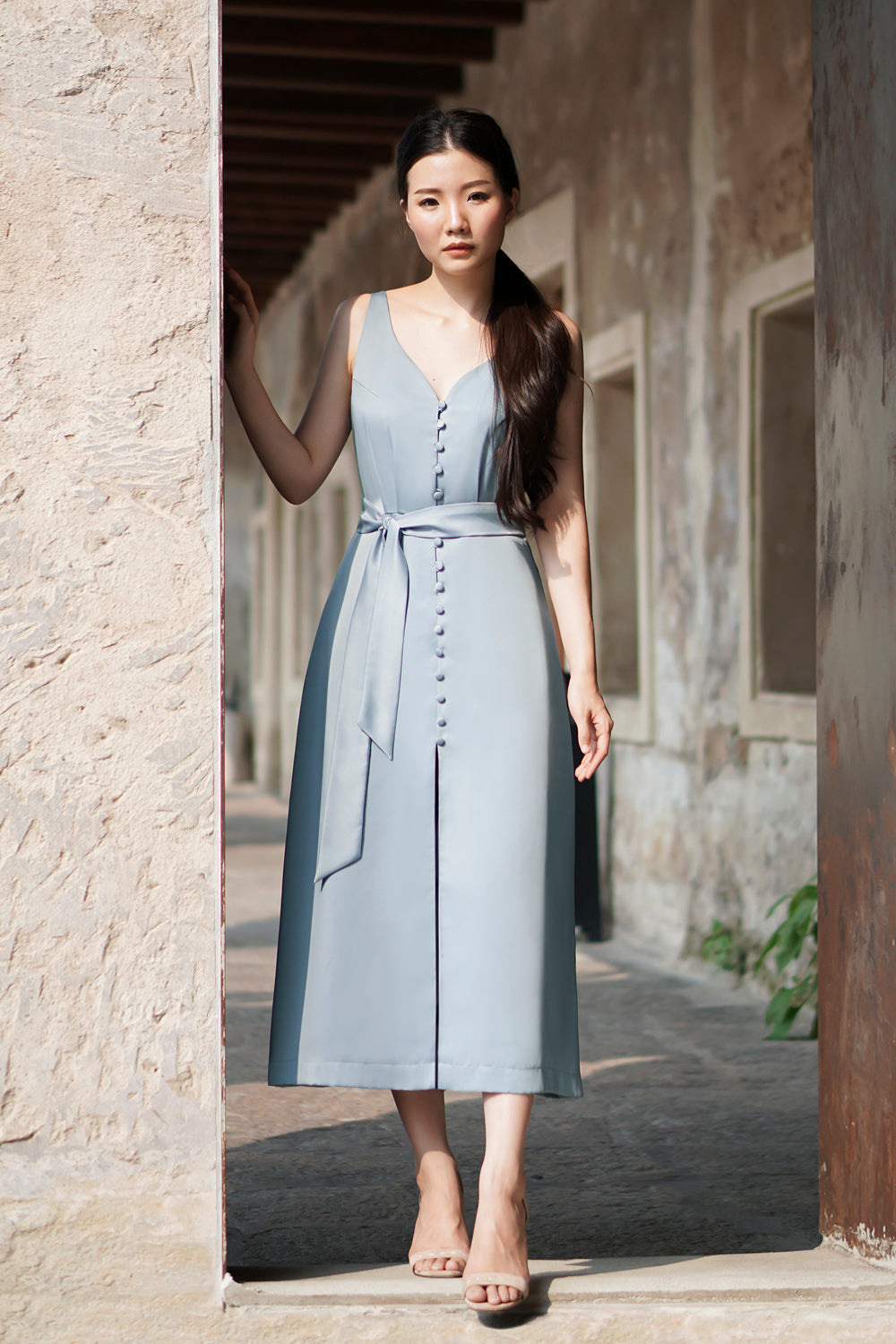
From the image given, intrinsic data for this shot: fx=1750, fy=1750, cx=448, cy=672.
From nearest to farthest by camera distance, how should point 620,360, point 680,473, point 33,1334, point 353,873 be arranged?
point 33,1334, point 353,873, point 680,473, point 620,360

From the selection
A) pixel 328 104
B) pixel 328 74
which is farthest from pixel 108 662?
pixel 328 104

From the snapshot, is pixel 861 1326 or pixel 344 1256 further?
pixel 344 1256

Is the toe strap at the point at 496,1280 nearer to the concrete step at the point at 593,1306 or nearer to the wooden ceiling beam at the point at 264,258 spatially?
the concrete step at the point at 593,1306

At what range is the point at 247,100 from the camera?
31.7 feet

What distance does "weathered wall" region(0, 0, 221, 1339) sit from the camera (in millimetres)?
2348

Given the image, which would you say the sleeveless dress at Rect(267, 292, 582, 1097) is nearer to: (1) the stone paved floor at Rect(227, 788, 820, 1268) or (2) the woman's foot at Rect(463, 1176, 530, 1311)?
(2) the woman's foot at Rect(463, 1176, 530, 1311)

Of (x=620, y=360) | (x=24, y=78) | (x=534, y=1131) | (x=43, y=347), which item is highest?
(x=620, y=360)

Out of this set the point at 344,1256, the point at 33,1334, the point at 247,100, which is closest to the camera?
the point at 33,1334

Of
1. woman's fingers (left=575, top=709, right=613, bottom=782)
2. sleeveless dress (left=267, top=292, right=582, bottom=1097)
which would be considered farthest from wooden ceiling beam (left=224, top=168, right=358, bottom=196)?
woman's fingers (left=575, top=709, right=613, bottom=782)

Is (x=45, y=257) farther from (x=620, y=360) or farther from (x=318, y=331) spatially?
(x=318, y=331)

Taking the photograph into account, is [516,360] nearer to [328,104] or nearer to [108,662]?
[108,662]

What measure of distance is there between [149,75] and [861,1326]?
1990 millimetres

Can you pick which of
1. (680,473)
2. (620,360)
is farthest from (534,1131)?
(620,360)

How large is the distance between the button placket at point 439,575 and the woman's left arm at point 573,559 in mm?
168
